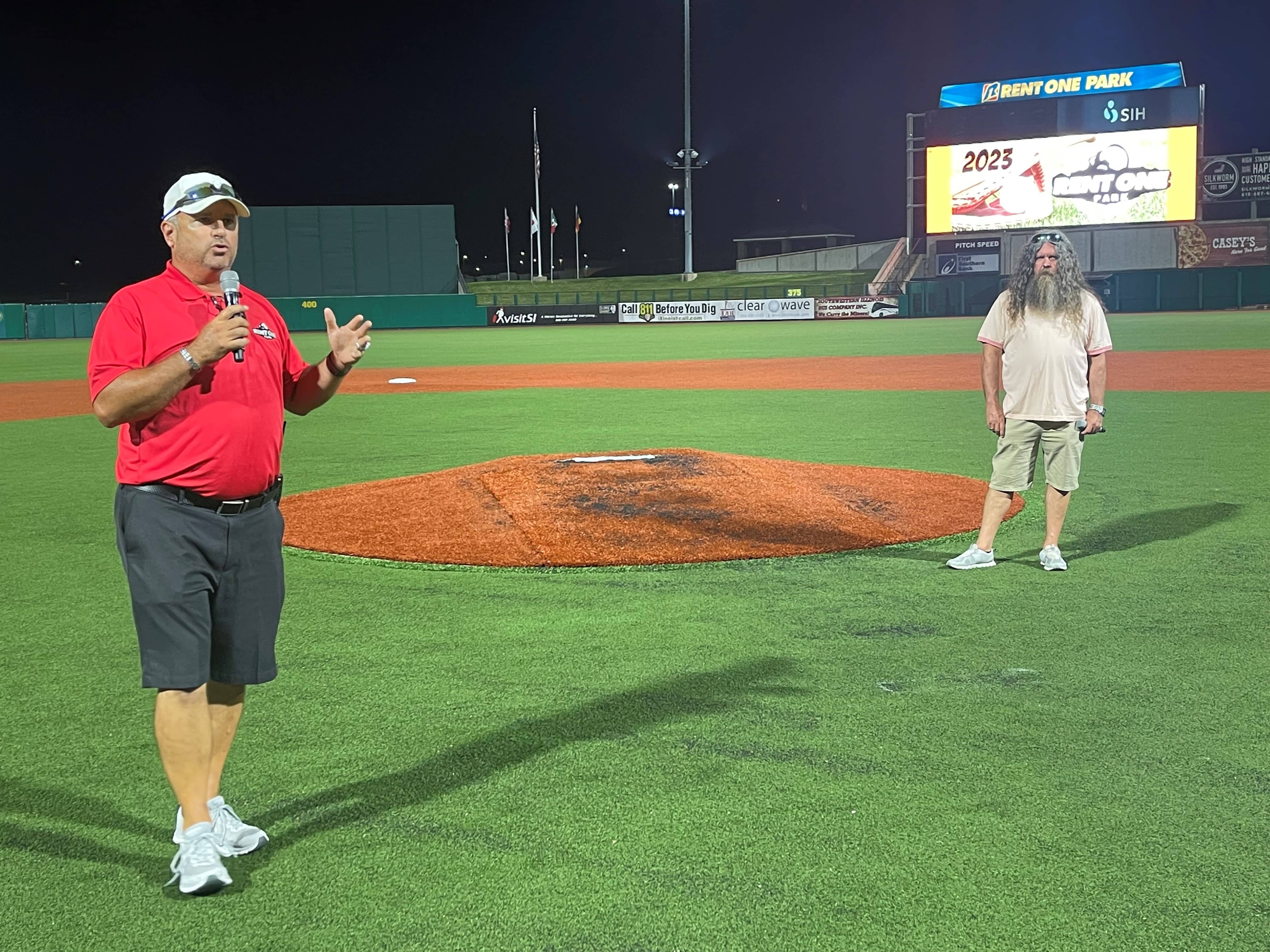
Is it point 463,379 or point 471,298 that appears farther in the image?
point 471,298


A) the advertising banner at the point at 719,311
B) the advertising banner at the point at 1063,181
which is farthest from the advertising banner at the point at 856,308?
the advertising banner at the point at 1063,181

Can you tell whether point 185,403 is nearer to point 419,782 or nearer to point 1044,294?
point 419,782

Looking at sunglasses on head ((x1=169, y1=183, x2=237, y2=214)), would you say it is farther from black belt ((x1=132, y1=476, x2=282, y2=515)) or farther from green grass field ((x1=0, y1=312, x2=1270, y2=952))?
green grass field ((x1=0, y1=312, x2=1270, y2=952))

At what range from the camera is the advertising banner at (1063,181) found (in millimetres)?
52094

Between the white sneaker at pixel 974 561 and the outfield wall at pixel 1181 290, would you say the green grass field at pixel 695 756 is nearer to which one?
the white sneaker at pixel 974 561

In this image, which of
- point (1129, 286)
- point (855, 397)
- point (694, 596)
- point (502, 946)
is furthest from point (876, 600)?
point (1129, 286)

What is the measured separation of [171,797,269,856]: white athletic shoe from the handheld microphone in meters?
1.19

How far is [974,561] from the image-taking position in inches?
258

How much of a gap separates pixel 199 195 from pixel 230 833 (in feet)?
5.55

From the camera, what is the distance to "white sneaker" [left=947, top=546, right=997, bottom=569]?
655 centimetres

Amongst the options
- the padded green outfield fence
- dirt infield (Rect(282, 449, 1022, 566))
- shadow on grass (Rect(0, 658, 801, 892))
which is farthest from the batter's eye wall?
shadow on grass (Rect(0, 658, 801, 892))

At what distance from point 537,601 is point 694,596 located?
80 centimetres

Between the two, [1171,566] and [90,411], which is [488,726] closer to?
[1171,566]

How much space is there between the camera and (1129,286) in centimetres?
5272
